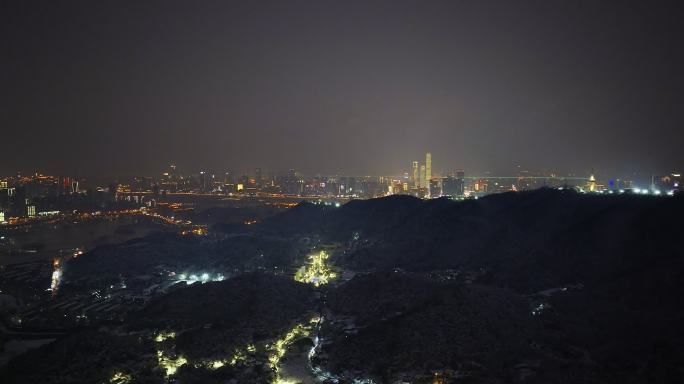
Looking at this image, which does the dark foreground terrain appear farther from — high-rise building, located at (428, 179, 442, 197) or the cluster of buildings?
high-rise building, located at (428, 179, 442, 197)

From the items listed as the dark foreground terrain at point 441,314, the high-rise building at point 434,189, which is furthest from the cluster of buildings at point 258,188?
the dark foreground terrain at point 441,314

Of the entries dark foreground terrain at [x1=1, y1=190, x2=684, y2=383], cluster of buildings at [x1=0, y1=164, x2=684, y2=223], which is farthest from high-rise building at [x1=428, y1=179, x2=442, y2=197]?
dark foreground terrain at [x1=1, y1=190, x2=684, y2=383]

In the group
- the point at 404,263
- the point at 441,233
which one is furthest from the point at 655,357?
the point at 441,233

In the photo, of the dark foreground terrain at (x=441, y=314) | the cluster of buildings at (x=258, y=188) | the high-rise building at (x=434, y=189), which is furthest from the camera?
the high-rise building at (x=434, y=189)

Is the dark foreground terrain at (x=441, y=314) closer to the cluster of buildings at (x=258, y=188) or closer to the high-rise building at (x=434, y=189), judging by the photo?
the cluster of buildings at (x=258, y=188)

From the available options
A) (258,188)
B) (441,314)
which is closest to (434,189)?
(258,188)

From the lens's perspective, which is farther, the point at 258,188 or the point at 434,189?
the point at 258,188

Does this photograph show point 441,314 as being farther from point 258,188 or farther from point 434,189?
point 258,188

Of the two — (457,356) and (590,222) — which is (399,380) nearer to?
(457,356)

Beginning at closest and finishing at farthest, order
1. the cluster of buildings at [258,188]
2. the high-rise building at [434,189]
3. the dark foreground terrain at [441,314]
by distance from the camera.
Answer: the dark foreground terrain at [441,314]
the cluster of buildings at [258,188]
the high-rise building at [434,189]
